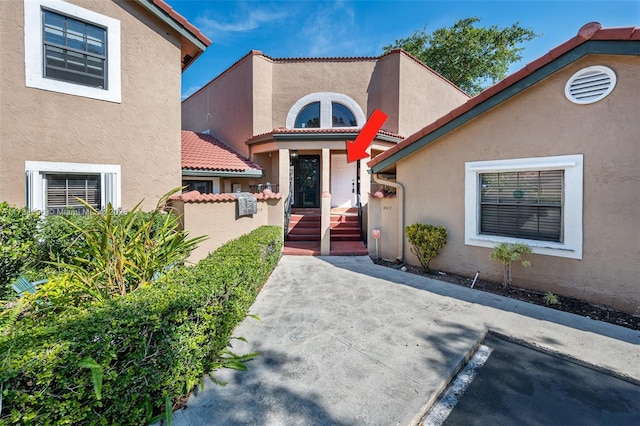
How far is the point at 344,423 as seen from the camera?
2740 mm

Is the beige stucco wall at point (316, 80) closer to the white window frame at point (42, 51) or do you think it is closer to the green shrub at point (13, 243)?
the white window frame at point (42, 51)

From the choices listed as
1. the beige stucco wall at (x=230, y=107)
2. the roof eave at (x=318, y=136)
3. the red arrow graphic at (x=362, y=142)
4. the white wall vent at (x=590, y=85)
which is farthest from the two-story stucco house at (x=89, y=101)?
the white wall vent at (x=590, y=85)

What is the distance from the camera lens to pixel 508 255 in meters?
6.01

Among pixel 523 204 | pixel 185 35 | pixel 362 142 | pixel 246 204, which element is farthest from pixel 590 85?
→ pixel 185 35

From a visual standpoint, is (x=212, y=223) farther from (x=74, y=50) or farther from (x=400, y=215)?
(x=400, y=215)

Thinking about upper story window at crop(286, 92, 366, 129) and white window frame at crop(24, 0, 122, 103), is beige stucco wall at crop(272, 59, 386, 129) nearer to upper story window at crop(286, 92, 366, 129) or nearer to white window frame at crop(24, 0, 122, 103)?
upper story window at crop(286, 92, 366, 129)

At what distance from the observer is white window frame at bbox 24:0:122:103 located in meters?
6.18

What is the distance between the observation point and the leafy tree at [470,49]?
2422 cm

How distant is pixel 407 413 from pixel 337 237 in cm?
860

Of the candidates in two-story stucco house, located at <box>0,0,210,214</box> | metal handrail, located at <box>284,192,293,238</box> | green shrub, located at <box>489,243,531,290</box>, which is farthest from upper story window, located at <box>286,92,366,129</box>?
green shrub, located at <box>489,243,531,290</box>

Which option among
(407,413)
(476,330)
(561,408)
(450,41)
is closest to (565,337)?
(476,330)

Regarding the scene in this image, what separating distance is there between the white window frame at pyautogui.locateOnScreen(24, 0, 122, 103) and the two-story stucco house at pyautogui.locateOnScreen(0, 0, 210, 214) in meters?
0.02

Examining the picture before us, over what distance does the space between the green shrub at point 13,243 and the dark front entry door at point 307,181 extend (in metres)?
10.5

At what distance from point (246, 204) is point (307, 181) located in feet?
22.6
